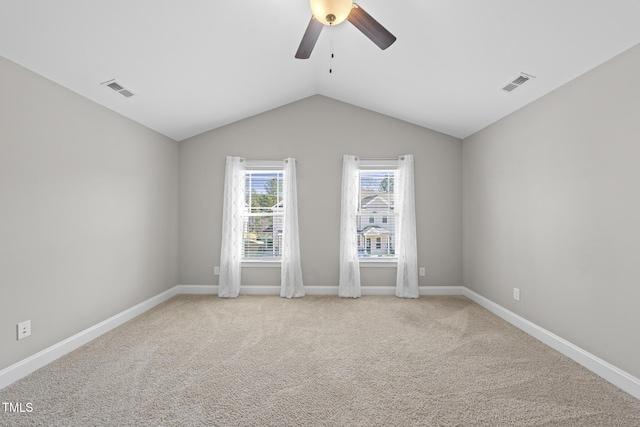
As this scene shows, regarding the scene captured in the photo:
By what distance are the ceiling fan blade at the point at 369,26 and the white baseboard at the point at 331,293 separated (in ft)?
9.33

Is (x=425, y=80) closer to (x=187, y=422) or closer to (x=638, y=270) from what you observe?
(x=638, y=270)

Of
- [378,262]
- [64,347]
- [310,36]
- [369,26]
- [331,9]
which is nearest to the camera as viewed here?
[331,9]

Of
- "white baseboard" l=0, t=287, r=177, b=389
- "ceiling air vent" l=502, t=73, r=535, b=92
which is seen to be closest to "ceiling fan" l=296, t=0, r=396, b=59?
"ceiling air vent" l=502, t=73, r=535, b=92

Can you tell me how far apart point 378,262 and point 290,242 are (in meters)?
1.34

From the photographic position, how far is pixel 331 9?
1667mm

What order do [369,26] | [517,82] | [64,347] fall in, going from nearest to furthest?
1. [369,26]
2. [64,347]
3. [517,82]

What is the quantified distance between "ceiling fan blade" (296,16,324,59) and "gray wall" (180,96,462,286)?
2139mm

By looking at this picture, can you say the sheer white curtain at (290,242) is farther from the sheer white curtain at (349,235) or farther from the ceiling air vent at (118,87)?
the ceiling air vent at (118,87)

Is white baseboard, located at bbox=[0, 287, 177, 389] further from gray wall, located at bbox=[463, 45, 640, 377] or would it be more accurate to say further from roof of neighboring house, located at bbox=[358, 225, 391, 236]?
gray wall, located at bbox=[463, 45, 640, 377]

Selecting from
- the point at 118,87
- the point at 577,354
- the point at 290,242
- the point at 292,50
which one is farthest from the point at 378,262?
the point at 118,87

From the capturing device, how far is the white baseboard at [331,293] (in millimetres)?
2027

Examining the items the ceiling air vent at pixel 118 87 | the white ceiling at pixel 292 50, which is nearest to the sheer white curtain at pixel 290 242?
the white ceiling at pixel 292 50

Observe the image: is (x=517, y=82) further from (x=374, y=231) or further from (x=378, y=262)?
(x=378, y=262)

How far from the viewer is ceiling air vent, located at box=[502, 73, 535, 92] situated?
101 inches
